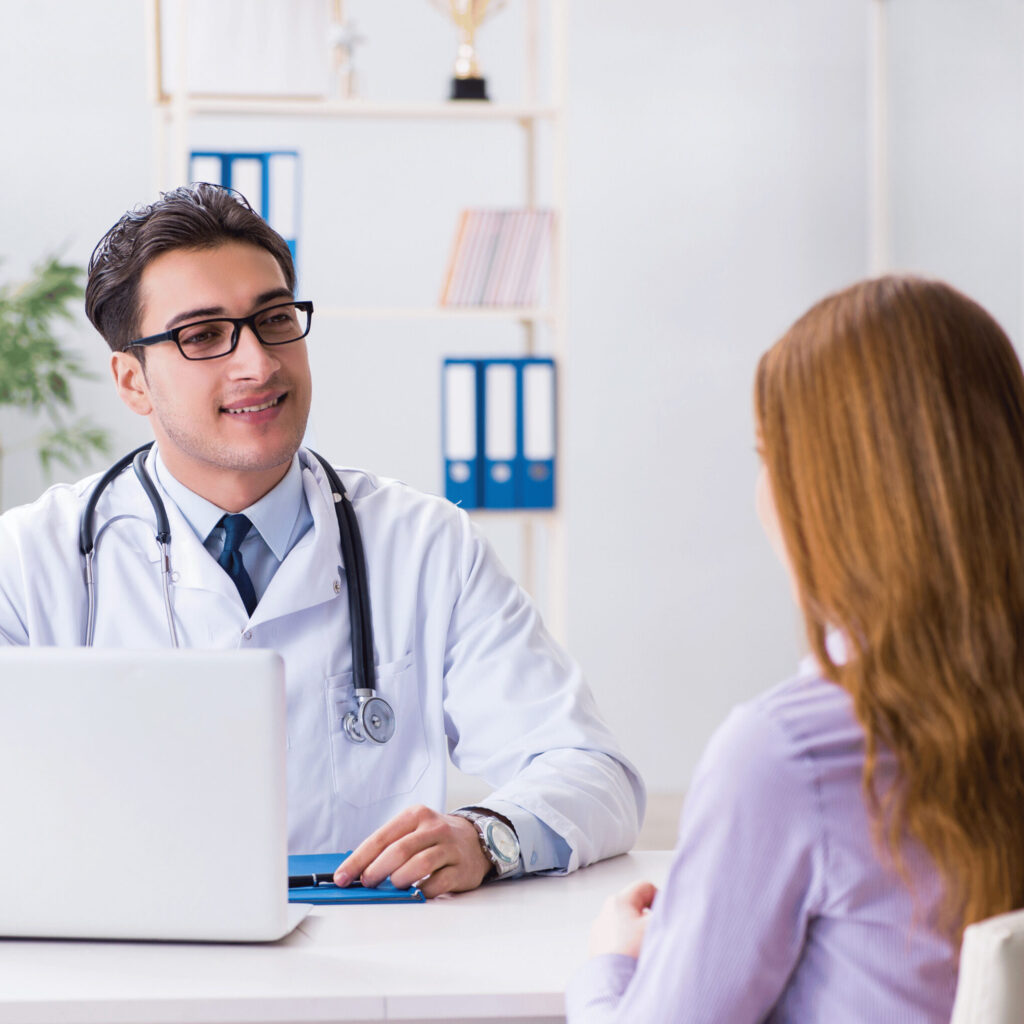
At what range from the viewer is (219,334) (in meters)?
1.73

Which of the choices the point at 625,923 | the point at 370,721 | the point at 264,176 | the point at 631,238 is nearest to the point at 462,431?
the point at 264,176

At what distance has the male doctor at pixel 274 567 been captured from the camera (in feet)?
5.35

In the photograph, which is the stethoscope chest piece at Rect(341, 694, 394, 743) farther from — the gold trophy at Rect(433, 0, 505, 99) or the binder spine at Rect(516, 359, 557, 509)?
the gold trophy at Rect(433, 0, 505, 99)

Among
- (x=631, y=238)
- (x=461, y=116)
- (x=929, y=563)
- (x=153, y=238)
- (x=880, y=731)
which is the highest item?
(x=461, y=116)

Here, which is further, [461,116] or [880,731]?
[461,116]

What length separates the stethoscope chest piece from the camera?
1599mm

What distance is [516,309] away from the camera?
10.9 ft

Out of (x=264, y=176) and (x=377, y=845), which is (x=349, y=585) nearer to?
(x=377, y=845)

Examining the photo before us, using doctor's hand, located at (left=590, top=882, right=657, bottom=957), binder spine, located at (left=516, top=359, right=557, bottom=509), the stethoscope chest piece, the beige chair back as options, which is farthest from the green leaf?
the beige chair back

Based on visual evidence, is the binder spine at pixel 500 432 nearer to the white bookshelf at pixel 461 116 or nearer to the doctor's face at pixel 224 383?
the white bookshelf at pixel 461 116

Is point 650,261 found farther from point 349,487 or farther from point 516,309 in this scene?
point 349,487

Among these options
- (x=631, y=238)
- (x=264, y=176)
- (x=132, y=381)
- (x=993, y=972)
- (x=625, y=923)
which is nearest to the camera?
(x=993, y=972)

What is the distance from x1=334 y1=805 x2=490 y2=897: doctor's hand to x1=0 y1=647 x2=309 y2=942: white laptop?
202 mm

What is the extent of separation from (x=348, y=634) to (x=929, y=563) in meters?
0.97
